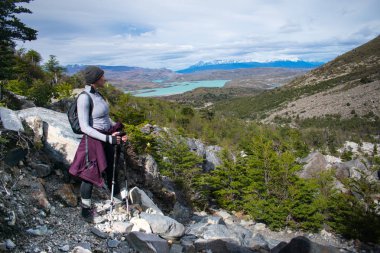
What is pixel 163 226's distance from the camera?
5.89 m

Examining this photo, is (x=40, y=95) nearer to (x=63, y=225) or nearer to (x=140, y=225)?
(x=63, y=225)

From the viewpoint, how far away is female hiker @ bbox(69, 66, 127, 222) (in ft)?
15.4

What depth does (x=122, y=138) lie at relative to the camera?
511cm

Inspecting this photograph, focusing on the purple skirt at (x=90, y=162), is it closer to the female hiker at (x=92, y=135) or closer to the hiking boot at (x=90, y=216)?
the female hiker at (x=92, y=135)

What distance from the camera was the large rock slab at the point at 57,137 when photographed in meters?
6.81

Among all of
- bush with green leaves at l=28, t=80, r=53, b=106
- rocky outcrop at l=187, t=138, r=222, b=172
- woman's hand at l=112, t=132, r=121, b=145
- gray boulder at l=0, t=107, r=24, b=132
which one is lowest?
rocky outcrop at l=187, t=138, r=222, b=172

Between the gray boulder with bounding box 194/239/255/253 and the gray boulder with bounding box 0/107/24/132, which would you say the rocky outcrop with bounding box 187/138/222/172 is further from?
the gray boulder with bounding box 0/107/24/132

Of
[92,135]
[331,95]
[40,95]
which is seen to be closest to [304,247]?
[92,135]

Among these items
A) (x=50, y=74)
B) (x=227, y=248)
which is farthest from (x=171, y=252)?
(x=50, y=74)

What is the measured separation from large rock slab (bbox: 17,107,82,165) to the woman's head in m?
2.53

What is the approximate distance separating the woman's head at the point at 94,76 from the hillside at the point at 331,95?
317 feet

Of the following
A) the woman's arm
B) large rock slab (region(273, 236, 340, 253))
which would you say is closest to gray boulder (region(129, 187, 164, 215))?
the woman's arm

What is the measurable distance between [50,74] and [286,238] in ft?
92.5

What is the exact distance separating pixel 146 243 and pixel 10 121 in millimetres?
3896
